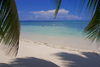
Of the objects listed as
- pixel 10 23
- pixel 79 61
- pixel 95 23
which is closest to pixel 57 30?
pixel 79 61

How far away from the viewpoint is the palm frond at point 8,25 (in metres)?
1.73

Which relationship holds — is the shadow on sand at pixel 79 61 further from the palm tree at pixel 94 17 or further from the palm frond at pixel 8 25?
the palm frond at pixel 8 25

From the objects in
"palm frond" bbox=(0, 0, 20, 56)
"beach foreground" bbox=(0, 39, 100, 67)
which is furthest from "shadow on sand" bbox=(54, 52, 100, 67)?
"palm frond" bbox=(0, 0, 20, 56)

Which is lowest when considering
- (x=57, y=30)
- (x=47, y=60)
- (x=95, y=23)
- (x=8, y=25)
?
(x=57, y=30)

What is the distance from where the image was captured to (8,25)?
1.80m

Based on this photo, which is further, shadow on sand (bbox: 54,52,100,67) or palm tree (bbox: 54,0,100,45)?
shadow on sand (bbox: 54,52,100,67)

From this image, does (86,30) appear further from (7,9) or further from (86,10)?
(7,9)

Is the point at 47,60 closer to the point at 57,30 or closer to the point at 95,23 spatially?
the point at 95,23

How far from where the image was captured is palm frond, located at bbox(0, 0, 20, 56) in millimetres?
1729

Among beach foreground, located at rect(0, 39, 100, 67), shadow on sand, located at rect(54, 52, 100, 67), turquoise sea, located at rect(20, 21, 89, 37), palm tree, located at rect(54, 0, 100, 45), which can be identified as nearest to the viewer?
palm tree, located at rect(54, 0, 100, 45)

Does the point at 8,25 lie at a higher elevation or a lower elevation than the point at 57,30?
higher

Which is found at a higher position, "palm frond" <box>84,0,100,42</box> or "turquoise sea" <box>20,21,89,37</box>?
"palm frond" <box>84,0,100,42</box>

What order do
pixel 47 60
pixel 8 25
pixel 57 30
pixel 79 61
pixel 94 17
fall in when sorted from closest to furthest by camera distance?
1. pixel 8 25
2. pixel 94 17
3. pixel 47 60
4. pixel 79 61
5. pixel 57 30

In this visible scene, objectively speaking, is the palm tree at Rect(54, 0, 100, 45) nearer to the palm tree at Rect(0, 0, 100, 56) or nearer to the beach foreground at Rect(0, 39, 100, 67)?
the palm tree at Rect(0, 0, 100, 56)
